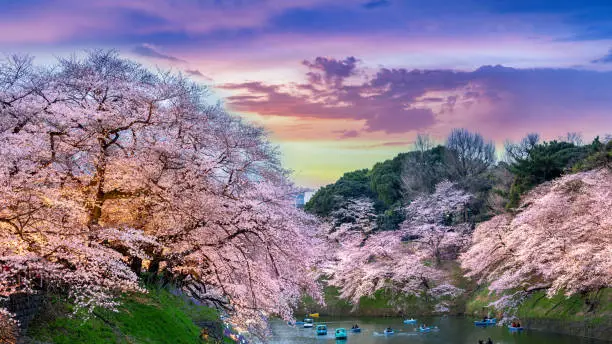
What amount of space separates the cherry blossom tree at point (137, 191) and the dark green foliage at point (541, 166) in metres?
33.9

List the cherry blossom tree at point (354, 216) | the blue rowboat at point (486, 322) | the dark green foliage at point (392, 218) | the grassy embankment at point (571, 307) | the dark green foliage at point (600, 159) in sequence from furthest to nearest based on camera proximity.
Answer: the dark green foliage at point (392, 218) → the cherry blossom tree at point (354, 216) → the blue rowboat at point (486, 322) → the dark green foliage at point (600, 159) → the grassy embankment at point (571, 307)

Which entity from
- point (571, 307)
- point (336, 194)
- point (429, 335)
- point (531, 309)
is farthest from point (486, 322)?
point (336, 194)

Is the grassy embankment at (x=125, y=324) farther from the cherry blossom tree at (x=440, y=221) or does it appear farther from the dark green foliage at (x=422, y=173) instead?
the dark green foliage at (x=422, y=173)

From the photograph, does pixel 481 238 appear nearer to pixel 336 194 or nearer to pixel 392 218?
pixel 392 218

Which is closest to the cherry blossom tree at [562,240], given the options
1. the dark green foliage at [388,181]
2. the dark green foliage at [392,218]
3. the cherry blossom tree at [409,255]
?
the cherry blossom tree at [409,255]

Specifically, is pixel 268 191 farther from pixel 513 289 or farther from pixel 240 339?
pixel 513 289

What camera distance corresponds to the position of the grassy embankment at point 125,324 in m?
17.9

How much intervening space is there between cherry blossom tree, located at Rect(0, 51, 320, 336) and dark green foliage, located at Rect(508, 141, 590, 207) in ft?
111

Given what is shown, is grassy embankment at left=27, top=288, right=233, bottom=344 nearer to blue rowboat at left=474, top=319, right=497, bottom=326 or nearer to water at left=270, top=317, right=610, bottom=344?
water at left=270, top=317, right=610, bottom=344

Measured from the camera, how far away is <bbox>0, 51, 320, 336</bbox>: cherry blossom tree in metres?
17.5

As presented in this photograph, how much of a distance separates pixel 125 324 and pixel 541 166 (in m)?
42.7

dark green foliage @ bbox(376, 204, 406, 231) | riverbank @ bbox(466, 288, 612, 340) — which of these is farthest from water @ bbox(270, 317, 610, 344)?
dark green foliage @ bbox(376, 204, 406, 231)

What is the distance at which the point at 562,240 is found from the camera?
1523 inches

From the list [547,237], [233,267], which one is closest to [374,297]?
[547,237]
